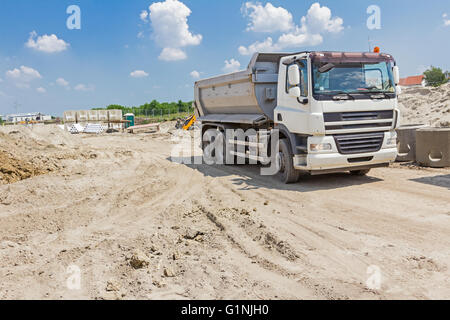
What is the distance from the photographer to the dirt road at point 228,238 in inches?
142

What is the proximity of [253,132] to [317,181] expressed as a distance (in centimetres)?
213

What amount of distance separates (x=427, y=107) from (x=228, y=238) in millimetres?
17708

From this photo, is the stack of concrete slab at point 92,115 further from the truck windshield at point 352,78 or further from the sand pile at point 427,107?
the truck windshield at point 352,78

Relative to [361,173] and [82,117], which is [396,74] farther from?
[82,117]

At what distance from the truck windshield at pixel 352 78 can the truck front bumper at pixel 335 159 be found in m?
0.98

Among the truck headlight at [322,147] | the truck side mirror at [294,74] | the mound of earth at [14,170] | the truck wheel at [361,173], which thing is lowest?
the truck wheel at [361,173]

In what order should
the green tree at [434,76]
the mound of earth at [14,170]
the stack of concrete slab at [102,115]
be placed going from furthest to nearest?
the green tree at [434,76] → the stack of concrete slab at [102,115] → the mound of earth at [14,170]

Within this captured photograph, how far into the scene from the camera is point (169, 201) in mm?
7184

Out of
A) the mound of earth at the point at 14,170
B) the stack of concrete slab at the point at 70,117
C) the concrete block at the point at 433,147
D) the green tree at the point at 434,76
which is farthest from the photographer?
the green tree at the point at 434,76

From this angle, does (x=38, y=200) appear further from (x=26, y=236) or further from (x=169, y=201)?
(x=169, y=201)

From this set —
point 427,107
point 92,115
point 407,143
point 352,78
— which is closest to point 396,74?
point 352,78

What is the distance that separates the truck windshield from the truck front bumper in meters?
0.98

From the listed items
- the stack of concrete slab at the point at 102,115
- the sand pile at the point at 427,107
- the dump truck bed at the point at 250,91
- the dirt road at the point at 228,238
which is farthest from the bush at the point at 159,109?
the dirt road at the point at 228,238

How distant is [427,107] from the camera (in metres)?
18.7
